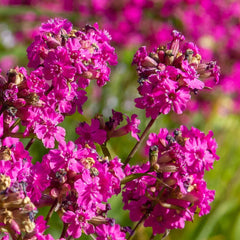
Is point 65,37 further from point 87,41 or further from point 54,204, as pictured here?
point 54,204

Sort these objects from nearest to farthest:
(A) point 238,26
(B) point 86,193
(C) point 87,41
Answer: (B) point 86,193 → (C) point 87,41 → (A) point 238,26

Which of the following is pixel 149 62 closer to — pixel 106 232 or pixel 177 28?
pixel 106 232

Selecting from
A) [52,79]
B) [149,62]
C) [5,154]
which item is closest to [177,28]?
[149,62]

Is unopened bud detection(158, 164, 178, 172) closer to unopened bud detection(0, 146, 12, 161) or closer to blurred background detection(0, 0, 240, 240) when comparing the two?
unopened bud detection(0, 146, 12, 161)

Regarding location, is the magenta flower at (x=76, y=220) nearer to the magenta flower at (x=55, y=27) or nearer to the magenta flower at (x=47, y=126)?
the magenta flower at (x=47, y=126)

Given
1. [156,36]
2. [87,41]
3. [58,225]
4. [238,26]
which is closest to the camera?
[87,41]

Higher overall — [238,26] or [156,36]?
[238,26]

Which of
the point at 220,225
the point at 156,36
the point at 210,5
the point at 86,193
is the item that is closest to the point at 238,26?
the point at 210,5

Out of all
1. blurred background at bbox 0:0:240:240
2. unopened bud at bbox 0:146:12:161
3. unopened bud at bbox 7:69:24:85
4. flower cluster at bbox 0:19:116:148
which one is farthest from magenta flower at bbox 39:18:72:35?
blurred background at bbox 0:0:240:240
